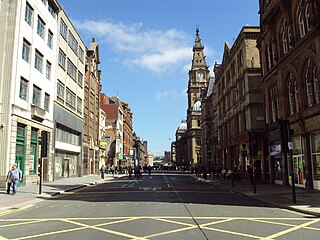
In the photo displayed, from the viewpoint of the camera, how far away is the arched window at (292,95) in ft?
84.6

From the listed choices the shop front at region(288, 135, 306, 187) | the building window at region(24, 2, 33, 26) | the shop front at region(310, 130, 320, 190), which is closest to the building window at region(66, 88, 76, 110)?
the building window at region(24, 2, 33, 26)

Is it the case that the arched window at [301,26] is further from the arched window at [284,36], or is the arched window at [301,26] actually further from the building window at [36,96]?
the building window at [36,96]

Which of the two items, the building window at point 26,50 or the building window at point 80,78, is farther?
the building window at point 80,78

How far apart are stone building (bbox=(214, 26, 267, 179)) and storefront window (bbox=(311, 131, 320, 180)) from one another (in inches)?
261

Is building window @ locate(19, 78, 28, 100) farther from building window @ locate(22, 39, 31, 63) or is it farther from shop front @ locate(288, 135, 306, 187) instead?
shop front @ locate(288, 135, 306, 187)

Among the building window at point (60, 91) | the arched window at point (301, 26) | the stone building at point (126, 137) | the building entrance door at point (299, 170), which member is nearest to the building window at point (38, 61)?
the building window at point (60, 91)

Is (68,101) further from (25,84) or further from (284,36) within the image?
(284,36)

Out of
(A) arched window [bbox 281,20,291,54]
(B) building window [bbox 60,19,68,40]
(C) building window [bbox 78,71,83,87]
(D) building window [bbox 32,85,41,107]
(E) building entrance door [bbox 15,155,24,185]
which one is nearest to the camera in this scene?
(E) building entrance door [bbox 15,155,24,185]

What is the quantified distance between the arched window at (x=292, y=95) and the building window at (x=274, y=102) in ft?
8.48

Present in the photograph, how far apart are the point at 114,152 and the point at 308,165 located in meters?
63.2

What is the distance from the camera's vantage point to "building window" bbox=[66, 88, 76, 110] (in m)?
41.5

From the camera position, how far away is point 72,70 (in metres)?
44.1

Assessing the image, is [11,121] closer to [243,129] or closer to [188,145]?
[243,129]

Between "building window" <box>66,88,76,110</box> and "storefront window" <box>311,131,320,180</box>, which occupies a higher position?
"building window" <box>66,88,76,110</box>
